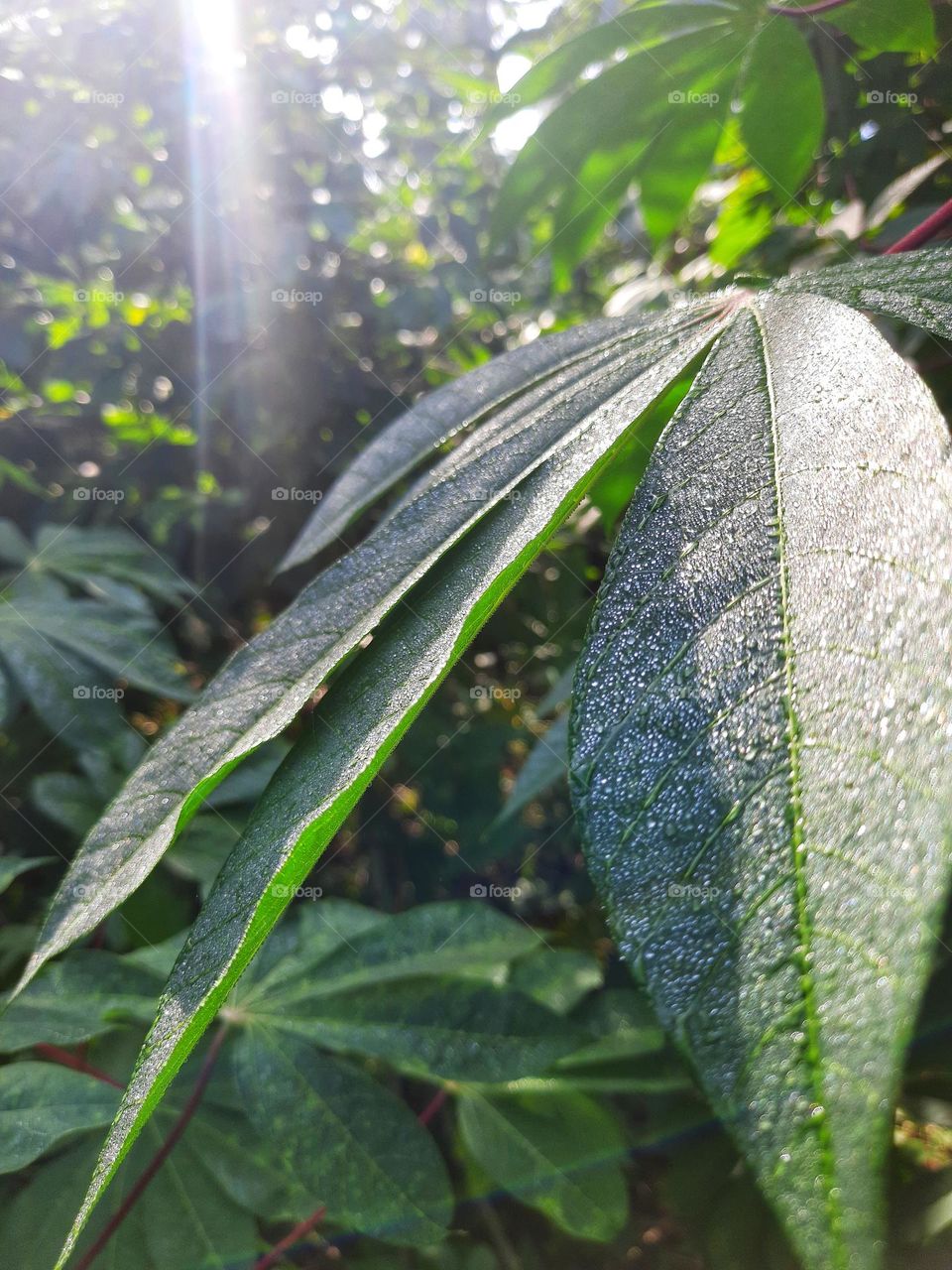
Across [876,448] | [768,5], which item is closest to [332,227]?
[768,5]

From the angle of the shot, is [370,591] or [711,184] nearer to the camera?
[370,591]

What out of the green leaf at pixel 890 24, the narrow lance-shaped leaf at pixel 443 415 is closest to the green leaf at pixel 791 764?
the narrow lance-shaped leaf at pixel 443 415

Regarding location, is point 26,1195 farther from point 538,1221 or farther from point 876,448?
point 876,448

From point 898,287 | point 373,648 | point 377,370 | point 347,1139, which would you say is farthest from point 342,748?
point 377,370

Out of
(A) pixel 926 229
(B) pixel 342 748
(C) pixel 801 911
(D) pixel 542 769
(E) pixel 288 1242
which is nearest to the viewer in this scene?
(C) pixel 801 911

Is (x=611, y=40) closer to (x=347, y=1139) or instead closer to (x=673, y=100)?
(x=673, y=100)

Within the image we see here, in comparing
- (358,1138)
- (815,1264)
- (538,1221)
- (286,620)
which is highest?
(286,620)

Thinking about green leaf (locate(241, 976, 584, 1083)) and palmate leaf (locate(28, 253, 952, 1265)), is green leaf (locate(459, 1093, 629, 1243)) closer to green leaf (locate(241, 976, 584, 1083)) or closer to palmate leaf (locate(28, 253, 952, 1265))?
green leaf (locate(241, 976, 584, 1083))
